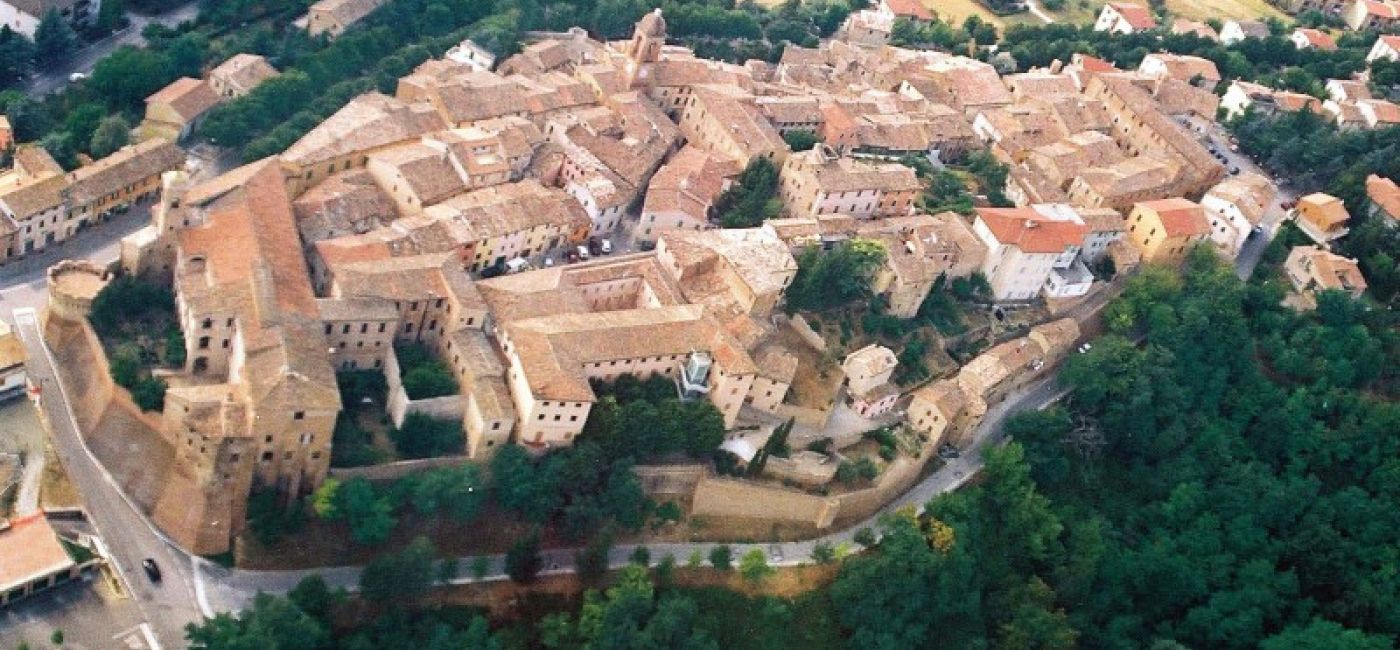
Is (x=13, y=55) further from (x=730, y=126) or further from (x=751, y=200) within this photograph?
(x=751, y=200)

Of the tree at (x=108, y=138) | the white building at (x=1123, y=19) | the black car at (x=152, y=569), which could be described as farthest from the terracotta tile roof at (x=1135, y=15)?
the black car at (x=152, y=569)

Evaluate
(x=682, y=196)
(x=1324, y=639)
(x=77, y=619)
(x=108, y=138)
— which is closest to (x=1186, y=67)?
(x=1324, y=639)

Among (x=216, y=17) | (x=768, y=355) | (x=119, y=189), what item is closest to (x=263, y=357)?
(x=119, y=189)

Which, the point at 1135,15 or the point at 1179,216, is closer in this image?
the point at 1179,216

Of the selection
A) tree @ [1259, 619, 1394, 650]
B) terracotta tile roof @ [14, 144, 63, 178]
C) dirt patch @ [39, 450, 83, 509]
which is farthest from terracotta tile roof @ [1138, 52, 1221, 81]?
dirt patch @ [39, 450, 83, 509]

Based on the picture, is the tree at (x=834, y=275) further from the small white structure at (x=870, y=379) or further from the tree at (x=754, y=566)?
the tree at (x=754, y=566)

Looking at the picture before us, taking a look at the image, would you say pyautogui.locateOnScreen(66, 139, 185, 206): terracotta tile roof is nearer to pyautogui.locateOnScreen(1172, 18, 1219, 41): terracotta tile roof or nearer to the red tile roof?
the red tile roof

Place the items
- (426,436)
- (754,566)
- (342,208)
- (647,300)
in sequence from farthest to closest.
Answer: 1. (647,300)
2. (342,208)
3. (754,566)
4. (426,436)

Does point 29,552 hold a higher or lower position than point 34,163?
lower
